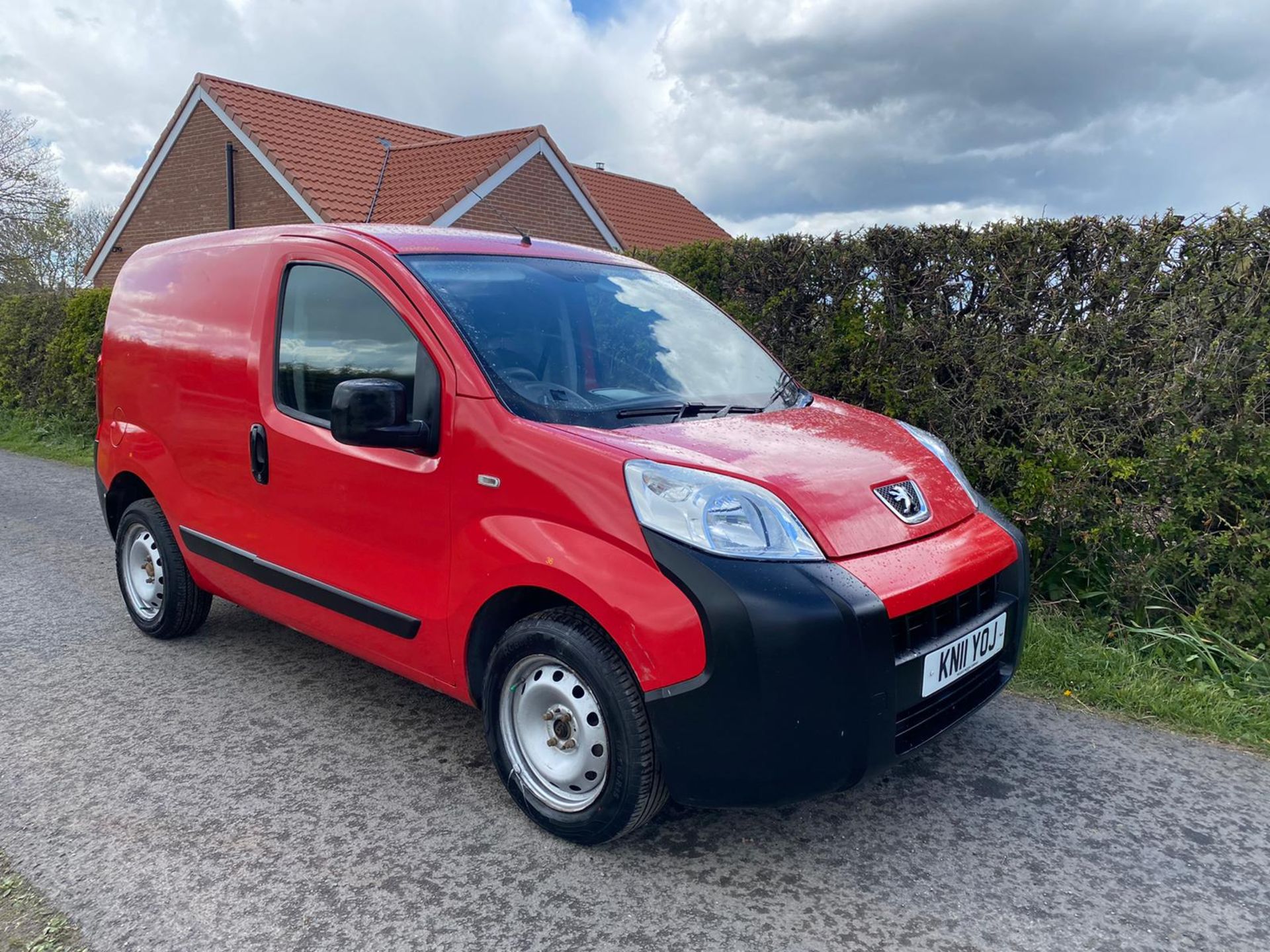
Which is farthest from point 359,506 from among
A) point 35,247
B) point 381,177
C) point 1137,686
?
point 35,247

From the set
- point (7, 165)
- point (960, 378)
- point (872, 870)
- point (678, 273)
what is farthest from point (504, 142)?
point (7, 165)

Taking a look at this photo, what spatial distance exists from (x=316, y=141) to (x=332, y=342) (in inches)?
723

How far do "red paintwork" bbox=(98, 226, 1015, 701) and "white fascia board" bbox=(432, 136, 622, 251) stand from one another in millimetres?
13595

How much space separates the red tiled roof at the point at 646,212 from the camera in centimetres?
2612

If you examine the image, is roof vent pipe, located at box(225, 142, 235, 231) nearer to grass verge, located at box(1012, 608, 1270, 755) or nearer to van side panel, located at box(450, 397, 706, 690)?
van side panel, located at box(450, 397, 706, 690)

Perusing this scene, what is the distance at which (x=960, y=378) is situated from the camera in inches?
199

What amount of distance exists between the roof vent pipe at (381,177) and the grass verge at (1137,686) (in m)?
16.5

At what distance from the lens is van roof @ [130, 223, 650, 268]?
339 centimetres

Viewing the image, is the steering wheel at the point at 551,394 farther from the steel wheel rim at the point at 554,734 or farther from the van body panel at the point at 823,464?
the steel wheel rim at the point at 554,734

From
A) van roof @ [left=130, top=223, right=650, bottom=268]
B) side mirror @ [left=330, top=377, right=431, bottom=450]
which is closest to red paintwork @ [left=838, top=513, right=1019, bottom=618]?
side mirror @ [left=330, top=377, right=431, bottom=450]

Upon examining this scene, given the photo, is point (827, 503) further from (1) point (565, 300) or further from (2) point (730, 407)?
(1) point (565, 300)

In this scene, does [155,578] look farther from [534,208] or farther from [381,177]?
[381,177]

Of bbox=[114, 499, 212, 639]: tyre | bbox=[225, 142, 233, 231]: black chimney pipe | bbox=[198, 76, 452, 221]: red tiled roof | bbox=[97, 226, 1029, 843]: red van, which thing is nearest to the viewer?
bbox=[97, 226, 1029, 843]: red van

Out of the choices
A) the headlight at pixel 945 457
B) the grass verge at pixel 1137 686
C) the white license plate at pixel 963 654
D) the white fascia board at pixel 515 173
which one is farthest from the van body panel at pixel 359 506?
the white fascia board at pixel 515 173
